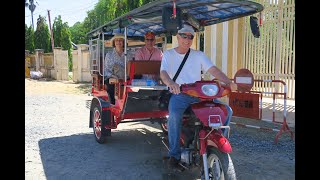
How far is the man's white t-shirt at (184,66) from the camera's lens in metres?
3.96

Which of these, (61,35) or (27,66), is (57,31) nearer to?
(61,35)

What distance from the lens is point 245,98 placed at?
24.5ft

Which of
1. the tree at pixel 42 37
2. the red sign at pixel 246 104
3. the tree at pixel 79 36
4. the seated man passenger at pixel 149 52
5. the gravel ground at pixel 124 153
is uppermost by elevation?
the tree at pixel 79 36

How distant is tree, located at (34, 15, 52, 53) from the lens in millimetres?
31125

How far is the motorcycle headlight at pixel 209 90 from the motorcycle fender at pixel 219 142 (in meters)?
0.40

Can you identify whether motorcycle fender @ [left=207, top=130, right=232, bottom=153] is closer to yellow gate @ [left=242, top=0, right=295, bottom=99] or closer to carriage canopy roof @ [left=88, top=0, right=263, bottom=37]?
carriage canopy roof @ [left=88, top=0, right=263, bottom=37]

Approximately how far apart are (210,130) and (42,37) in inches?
1209

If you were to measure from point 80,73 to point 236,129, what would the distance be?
54.1ft

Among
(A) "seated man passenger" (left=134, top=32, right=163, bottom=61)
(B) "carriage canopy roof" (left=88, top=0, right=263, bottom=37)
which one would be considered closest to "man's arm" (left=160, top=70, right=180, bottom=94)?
(B) "carriage canopy roof" (left=88, top=0, right=263, bottom=37)

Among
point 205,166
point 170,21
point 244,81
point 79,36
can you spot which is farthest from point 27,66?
point 79,36

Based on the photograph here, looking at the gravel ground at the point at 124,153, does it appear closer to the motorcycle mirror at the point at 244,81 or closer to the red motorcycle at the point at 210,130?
the red motorcycle at the point at 210,130

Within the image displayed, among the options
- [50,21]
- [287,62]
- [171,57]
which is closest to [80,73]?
[50,21]

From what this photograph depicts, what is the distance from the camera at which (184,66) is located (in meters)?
3.95

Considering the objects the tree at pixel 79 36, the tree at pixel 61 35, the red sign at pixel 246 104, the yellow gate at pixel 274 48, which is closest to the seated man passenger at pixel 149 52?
the red sign at pixel 246 104
